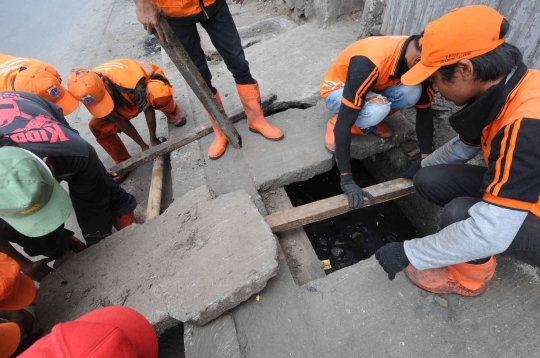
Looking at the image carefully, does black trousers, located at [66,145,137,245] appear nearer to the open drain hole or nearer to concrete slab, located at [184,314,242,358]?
the open drain hole

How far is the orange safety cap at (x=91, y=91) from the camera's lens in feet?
8.75

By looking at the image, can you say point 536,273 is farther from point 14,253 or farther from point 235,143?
point 14,253

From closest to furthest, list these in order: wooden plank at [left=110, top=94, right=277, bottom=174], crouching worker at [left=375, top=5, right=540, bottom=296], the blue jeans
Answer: crouching worker at [left=375, top=5, right=540, bottom=296]
the blue jeans
wooden plank at [left=110, top=94, right=277, bottom=174]

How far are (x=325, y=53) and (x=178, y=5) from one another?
7.04ft

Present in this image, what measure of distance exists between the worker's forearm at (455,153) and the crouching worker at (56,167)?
7.81 feet

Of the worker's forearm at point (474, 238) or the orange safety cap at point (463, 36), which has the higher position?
the orange safety cap at point (463, 36)

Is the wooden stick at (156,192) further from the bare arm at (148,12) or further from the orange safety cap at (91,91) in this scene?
the bare arm at (148,12)

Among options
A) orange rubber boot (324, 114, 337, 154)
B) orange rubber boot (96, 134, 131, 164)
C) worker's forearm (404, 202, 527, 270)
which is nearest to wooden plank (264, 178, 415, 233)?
orange rubber boot (324, 114, 337, 154)

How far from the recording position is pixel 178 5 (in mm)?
2127

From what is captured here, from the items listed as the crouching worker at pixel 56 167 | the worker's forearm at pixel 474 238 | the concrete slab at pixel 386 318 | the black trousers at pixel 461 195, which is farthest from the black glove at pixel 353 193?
the crouching worker at pixel 56 167

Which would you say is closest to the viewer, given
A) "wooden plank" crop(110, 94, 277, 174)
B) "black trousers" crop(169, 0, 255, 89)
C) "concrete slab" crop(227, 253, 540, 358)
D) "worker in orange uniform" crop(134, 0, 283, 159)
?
"concrete slab" crop(227, 253, 540, 358)

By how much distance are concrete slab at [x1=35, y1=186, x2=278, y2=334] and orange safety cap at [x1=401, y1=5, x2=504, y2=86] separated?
4.14 ft

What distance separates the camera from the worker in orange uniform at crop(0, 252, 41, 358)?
1.36 meters

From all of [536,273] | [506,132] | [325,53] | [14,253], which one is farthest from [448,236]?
[325,53]
